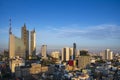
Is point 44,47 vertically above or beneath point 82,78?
above

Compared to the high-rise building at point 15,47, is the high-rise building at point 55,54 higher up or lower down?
lower down

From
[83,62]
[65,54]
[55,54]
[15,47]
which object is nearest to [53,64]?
[83,62]

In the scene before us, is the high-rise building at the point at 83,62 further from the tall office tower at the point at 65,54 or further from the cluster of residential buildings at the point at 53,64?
the tall office tower at the point at 65,54

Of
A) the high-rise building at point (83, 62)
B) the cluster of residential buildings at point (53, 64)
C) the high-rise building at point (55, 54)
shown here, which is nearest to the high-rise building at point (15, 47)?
the cluster of residential buildings at point (53, 64)

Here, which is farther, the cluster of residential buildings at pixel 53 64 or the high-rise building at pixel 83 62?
the high-rise building at pixel 83 62

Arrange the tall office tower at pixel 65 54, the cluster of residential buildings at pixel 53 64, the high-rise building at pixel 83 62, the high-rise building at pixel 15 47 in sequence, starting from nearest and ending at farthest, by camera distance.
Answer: the cluster of residential buildings at pixel 53 64, the high-rise building at pixel 15 47, the high-rise building at pixel 83 62, the tall office tower at pixel 65 54

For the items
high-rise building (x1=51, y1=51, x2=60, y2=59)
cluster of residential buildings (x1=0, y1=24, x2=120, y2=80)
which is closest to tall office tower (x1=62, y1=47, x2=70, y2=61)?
cluster of residential buildings (x1=0, y1=24, x2=120, y2=80)

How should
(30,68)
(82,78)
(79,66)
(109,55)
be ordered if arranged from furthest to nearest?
1. (109,55)
2. (79,66)
3. (30,68)
4. (82,78)

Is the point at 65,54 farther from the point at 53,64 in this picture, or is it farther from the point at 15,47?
the point at 15,47

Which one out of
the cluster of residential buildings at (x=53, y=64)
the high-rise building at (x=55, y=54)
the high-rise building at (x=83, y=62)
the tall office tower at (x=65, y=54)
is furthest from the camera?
the high-rise building at (x=55, y=54)

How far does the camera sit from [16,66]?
22.9 feet

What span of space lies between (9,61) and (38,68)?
1071 mm

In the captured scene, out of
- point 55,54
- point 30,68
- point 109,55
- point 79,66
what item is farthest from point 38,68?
point 109,55

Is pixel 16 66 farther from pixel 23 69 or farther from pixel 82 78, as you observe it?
pixel 82 78
